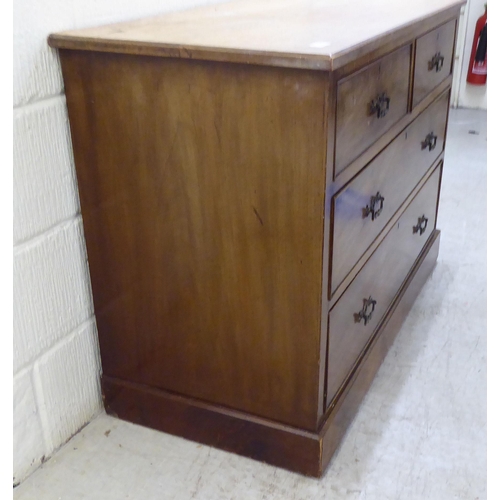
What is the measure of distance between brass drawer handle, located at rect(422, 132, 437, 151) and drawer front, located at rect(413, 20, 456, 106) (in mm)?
143

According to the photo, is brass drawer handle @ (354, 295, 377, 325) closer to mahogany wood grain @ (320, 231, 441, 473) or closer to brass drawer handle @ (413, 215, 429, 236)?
mahogany wood grain @ (320, 231, 441, 473)

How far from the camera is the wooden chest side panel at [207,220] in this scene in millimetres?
1020

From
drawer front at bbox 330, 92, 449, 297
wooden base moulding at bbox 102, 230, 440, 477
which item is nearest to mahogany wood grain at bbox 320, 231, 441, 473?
wooden base moulding at bbox 102, 230, 440, 477

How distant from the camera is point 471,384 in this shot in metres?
1.54

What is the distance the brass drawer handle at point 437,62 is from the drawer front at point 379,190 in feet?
0.36

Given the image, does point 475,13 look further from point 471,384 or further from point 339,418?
point 339,418

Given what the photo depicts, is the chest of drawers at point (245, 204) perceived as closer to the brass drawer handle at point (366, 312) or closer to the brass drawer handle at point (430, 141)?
the brass drawer handle at point (366, 312)

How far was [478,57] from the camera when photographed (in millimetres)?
3887

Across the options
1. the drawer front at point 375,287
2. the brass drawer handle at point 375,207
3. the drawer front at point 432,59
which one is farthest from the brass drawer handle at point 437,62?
the brass drawer handle at point 375,207

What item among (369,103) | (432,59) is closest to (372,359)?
(369,103)

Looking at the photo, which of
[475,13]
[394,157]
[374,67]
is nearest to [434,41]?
[394,157]

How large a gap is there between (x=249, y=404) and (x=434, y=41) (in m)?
1.05

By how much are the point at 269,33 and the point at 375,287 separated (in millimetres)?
686

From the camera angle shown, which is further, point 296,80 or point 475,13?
point 475,13
